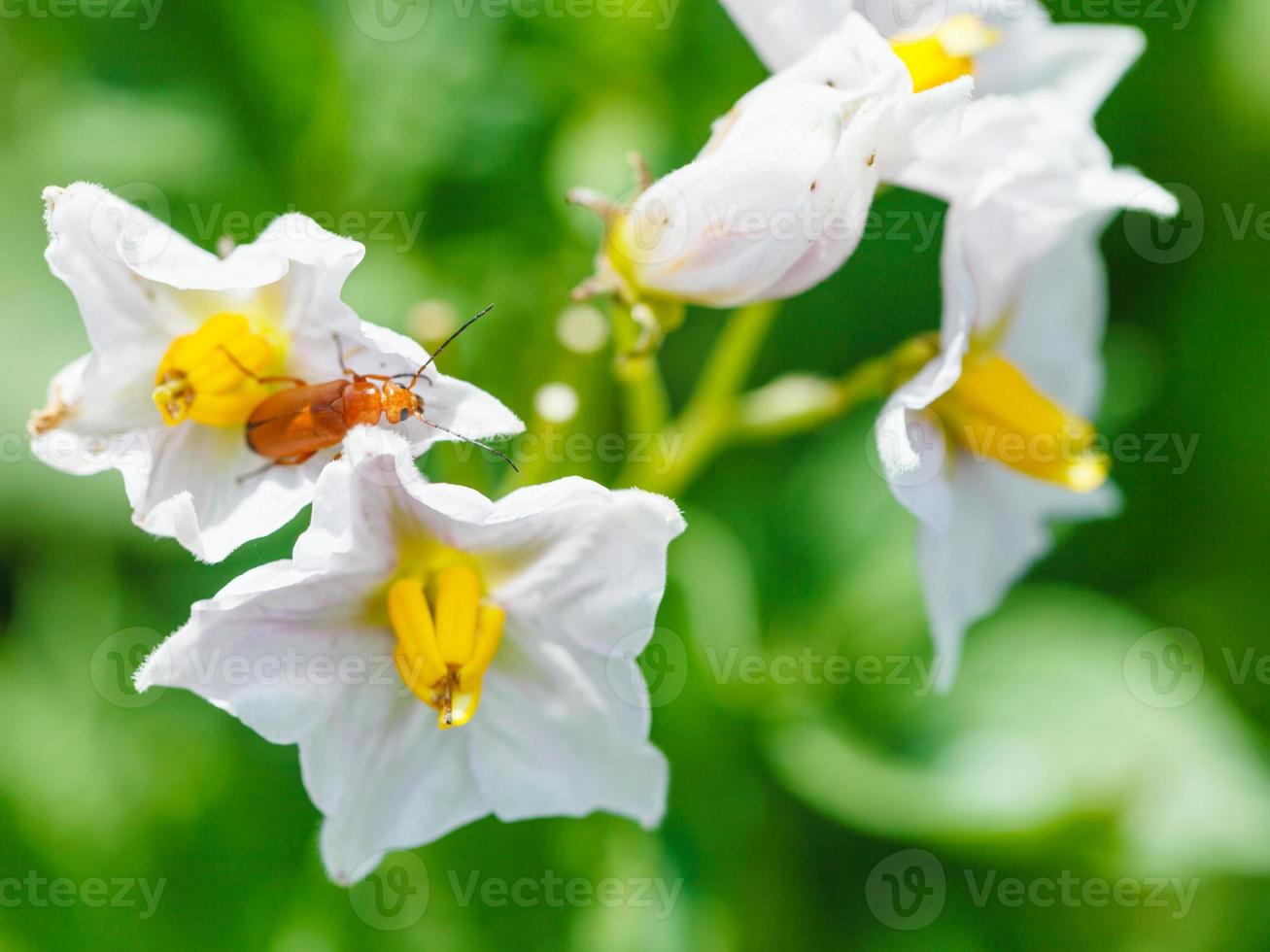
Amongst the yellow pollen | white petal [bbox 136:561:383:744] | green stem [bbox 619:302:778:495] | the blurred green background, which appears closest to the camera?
white petal [bbox 136:561:383:744]

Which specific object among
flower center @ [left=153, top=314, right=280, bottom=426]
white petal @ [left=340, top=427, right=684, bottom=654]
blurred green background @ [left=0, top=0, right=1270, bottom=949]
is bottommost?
blurred green background @ [left=0, top=0, right=1270, bottom=949]

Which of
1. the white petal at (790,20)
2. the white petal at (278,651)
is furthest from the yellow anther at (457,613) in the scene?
the white petal at (790,20)

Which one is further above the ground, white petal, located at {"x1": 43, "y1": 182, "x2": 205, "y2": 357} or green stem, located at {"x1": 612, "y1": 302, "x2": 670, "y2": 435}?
white petal, located at {"x1": 43, "y1": 182, "x2": 205, "y2": 357}

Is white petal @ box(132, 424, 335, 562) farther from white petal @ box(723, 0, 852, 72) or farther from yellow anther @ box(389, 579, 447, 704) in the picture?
white petal @ box(723, 0, 852, 72)

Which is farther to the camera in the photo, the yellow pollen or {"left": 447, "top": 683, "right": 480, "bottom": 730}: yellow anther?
the yellow pollen

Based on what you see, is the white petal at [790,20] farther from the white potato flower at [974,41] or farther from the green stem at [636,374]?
the green stem at [636,374]

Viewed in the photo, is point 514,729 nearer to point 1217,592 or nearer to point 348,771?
point 348,771

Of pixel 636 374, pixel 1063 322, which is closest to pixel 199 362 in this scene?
pixel 636 374

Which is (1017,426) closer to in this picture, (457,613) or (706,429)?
(706,429)

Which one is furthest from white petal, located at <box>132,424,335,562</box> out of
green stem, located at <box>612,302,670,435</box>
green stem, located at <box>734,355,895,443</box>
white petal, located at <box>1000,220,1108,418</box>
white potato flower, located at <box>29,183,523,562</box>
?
white petal, located at <box>1000,220,1108,418</box>
